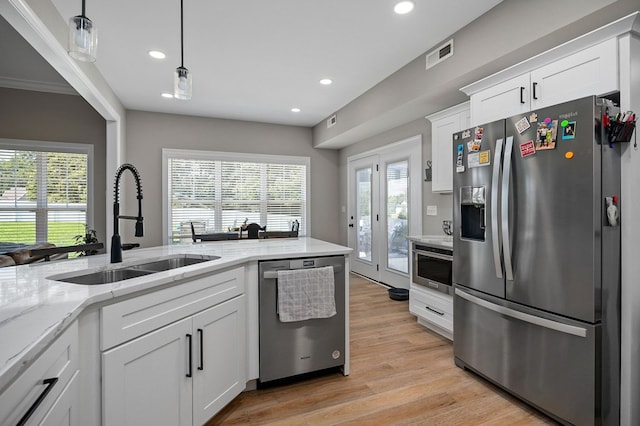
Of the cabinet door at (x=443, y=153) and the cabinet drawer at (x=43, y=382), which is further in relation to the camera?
→ the cabinet door at (x=443, y=153)

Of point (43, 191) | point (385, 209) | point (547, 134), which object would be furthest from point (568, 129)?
point (43, 191)

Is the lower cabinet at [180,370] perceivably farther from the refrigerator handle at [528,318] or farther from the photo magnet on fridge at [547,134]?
the photo magnet on fridge at [547,134]

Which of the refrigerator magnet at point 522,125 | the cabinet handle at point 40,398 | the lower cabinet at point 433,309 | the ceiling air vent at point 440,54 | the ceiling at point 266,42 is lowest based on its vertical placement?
the lower cabinet at point 433,309

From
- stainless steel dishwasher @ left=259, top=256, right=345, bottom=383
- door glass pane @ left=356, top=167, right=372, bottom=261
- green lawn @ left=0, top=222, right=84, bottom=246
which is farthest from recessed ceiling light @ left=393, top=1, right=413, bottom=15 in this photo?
green lawn @ left=0, top=222, right=84, bottom=246

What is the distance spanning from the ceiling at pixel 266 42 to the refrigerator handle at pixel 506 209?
1.26 meters

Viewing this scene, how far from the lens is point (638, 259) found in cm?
173

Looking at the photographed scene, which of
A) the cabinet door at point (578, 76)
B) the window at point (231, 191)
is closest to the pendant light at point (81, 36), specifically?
the cabinet door at point (578, 76)

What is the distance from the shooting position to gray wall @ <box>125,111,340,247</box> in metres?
5.23

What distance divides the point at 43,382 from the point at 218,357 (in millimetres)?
1055

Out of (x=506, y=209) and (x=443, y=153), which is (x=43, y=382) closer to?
(x=506, y=209)

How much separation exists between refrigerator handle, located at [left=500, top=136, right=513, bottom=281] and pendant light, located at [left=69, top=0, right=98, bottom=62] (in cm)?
240

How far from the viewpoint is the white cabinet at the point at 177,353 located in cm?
129

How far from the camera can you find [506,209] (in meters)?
2.05

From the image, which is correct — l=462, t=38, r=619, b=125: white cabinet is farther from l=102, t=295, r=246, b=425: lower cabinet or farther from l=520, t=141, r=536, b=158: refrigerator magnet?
l=102, t=295, r=246, b=425: lower cabinet
